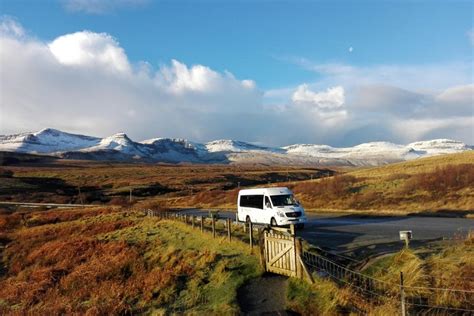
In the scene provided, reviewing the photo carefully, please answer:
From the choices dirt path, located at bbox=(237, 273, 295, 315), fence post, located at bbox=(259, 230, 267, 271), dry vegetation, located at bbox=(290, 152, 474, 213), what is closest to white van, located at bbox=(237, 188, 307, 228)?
fence post, located at bbox=(259, 230, 267, 271)

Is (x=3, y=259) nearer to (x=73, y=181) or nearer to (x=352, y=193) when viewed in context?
(x=352, y=193)

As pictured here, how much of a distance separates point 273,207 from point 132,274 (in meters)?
9.63

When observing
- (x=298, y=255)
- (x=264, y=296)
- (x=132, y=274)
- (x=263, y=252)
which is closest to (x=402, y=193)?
(x=263, y=252)

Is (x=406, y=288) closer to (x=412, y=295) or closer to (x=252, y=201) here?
(x=412, y=295)

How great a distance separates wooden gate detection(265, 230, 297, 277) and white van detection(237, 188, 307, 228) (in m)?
9.71

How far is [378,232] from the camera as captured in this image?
2231 centimetres

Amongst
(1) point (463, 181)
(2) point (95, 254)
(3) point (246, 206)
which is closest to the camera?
(2) point (95, 254)

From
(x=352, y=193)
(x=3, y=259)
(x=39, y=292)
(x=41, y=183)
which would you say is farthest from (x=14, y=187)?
(x=39, y=292)

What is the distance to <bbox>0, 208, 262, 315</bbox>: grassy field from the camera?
14.7 m

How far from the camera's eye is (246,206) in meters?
29.0

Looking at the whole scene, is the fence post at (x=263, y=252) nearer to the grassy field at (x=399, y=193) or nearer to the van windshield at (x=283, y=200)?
the van windshield at (x=283, y=200)

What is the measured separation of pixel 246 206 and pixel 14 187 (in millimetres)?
80929

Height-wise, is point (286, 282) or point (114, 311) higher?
point (286, 282)

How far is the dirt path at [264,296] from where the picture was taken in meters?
12.4
